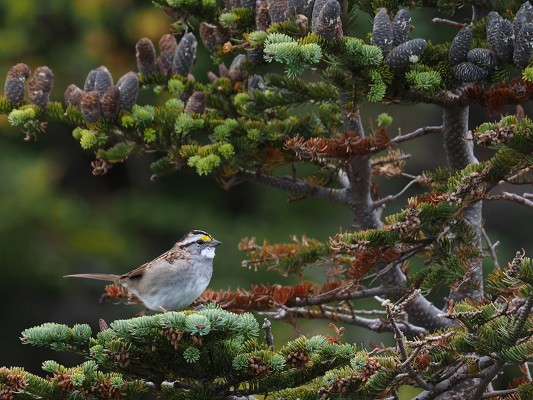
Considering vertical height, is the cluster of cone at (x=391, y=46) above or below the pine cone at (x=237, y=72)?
above

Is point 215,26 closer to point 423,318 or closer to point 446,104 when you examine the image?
point 446,104

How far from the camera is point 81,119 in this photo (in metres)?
4.90

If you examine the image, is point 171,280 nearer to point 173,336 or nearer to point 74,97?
point 74,97

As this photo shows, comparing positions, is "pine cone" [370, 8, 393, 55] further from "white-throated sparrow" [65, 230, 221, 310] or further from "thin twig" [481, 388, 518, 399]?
"white-throated sparrow" [65, 230, 221, 310]

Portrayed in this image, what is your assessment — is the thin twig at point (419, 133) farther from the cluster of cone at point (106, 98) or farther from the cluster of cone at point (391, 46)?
the cluster of cone at point (106, 98)

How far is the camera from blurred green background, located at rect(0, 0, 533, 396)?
1240 cm

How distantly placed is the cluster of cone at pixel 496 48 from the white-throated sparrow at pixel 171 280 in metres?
1.84

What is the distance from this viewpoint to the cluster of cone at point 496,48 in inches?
155

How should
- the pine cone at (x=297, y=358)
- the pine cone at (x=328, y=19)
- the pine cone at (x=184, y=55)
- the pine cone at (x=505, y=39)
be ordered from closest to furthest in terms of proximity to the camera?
the pine cone at (x=297, y=358) → the pine cone at (x=328, y=19) → the pine cone at (x=505, y=39) → the pine cone at (x=184, y=55)

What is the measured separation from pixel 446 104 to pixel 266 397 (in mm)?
1636

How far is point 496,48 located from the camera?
409 cm

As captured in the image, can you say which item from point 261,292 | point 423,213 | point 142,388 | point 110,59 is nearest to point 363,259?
point 423,213

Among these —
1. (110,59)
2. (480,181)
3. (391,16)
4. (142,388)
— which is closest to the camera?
(142,388)

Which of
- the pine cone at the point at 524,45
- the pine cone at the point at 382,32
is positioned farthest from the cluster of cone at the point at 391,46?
the pine cone at the point at 524,45
